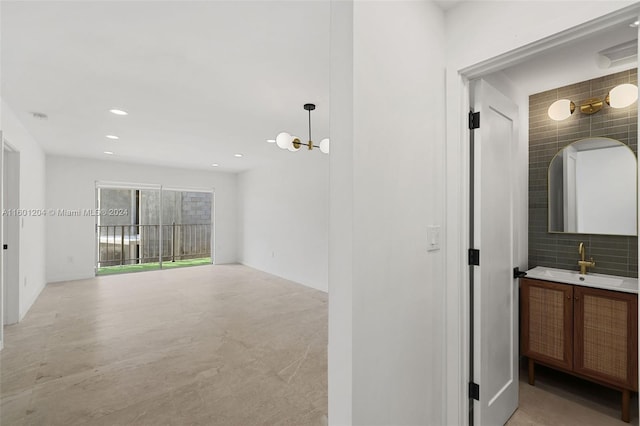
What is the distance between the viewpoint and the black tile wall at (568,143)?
2389mm

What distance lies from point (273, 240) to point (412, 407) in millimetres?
5827

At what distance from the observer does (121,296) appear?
5.21 meters

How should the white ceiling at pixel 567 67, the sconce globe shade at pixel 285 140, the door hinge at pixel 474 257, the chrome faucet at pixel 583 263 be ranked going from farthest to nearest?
1. the sconce globe shade at pixel 285 140
2. the chrome faucet at pixel 583 263
3. the white ceiling at pixel 567 67
4. the door hinge at pixel 474 257

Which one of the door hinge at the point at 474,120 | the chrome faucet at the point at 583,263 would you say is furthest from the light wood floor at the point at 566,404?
the door hinge at the point at 474,120

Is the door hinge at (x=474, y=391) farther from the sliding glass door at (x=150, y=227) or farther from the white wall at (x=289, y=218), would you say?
the sliding glass door at (x=150, y=227)

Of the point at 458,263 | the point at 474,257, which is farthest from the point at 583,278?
the point at 458,263

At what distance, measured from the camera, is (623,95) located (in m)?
2.29

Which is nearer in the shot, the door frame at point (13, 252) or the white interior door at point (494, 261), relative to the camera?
the white interior door at point (494, 261)

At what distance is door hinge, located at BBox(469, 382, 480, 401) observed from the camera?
5.75 ft

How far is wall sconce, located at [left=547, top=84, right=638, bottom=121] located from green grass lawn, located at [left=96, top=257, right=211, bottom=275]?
7.96 meters

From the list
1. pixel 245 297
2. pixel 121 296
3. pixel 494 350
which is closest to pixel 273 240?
pixel 245 297

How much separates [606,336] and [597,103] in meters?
1.72

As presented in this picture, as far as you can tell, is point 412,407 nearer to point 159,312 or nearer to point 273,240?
point 159,312

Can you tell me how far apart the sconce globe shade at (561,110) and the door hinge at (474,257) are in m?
1.66
